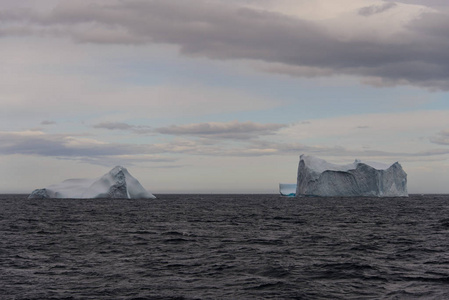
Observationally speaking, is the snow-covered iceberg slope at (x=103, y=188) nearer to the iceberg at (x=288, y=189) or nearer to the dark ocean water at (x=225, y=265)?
the iceberg at (x=288, y=189)

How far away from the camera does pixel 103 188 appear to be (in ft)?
281

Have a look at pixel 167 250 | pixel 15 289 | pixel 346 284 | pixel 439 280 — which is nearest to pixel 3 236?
pixel 167 250

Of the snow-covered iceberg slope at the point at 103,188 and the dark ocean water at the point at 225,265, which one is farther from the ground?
the snow-covered iceberg slope at the point at 103,188

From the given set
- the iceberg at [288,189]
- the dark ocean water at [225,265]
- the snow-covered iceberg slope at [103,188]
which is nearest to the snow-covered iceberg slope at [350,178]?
the iceberg at [288,189]

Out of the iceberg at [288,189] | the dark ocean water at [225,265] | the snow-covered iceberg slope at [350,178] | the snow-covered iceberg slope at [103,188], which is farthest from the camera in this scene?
the iceberg at [288,189]

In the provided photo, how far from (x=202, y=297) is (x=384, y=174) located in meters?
79.2

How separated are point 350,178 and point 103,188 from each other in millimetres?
44350

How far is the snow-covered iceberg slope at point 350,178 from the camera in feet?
283

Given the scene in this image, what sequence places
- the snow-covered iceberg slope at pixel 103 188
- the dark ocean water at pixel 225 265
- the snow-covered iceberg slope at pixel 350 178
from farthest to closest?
the snow-covered iceberg slope at pixel 350 178
the snow-covered iceberg slope at pixel 103 188
the dark ocean water at pixel 225 265

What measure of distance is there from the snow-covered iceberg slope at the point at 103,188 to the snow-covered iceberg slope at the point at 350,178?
1233 inches

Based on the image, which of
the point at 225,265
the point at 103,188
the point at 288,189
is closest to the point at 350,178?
the point at 288,189

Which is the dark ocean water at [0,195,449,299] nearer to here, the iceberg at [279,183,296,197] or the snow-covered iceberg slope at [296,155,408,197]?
the snow-covered iceberg slope at [296,155,408,197]

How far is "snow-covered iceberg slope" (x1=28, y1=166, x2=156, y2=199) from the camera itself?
272 ft

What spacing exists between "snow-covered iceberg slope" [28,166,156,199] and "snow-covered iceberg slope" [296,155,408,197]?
103 ft
